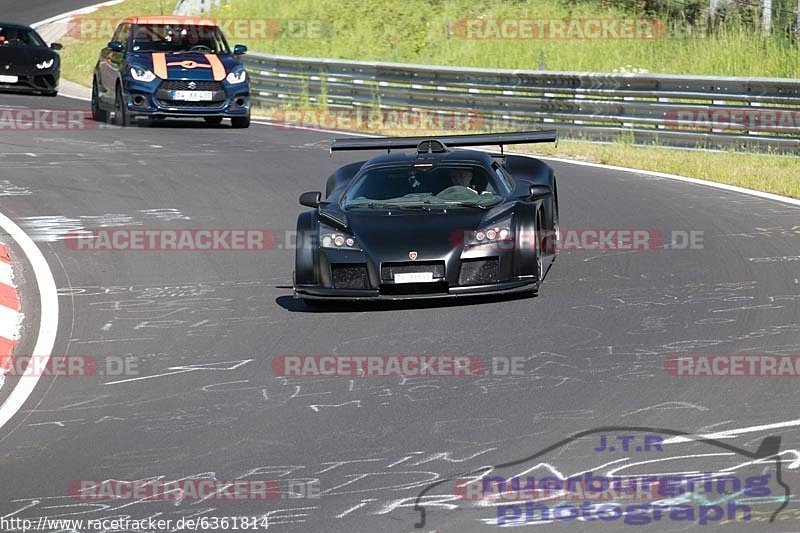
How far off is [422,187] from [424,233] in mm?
997

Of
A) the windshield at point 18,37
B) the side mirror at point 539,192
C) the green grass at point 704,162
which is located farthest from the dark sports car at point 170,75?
the side mirror at point 539,192

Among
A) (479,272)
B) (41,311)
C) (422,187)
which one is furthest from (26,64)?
(479,272)

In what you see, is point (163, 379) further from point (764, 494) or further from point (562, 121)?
point (562, 121)

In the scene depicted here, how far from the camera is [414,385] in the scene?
8266mm

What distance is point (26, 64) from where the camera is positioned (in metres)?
27.7

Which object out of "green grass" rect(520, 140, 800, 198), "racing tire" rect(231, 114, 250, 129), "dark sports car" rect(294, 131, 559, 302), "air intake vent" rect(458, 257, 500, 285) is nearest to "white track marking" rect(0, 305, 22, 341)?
"dark sports car" rect(294, 131, 559, 302)

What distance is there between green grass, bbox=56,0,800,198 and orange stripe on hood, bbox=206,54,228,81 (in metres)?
5.22

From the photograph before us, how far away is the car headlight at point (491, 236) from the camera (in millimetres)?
10422

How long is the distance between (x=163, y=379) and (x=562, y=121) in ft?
45.9

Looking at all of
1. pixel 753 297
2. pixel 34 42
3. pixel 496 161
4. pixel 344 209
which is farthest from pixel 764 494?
pixel 34 42

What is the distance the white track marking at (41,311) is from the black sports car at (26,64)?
1353 cm

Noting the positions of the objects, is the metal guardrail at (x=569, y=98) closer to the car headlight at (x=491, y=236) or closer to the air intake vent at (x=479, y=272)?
the car headlight at (x=491, y=236)

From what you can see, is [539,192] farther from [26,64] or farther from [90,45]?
[90,45]

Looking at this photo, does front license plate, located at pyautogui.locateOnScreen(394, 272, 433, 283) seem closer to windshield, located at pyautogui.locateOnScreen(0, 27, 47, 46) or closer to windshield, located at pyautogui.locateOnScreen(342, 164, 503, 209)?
windshield, located at pyautogui.locateOnScreen(342, 164, 503, 209)
